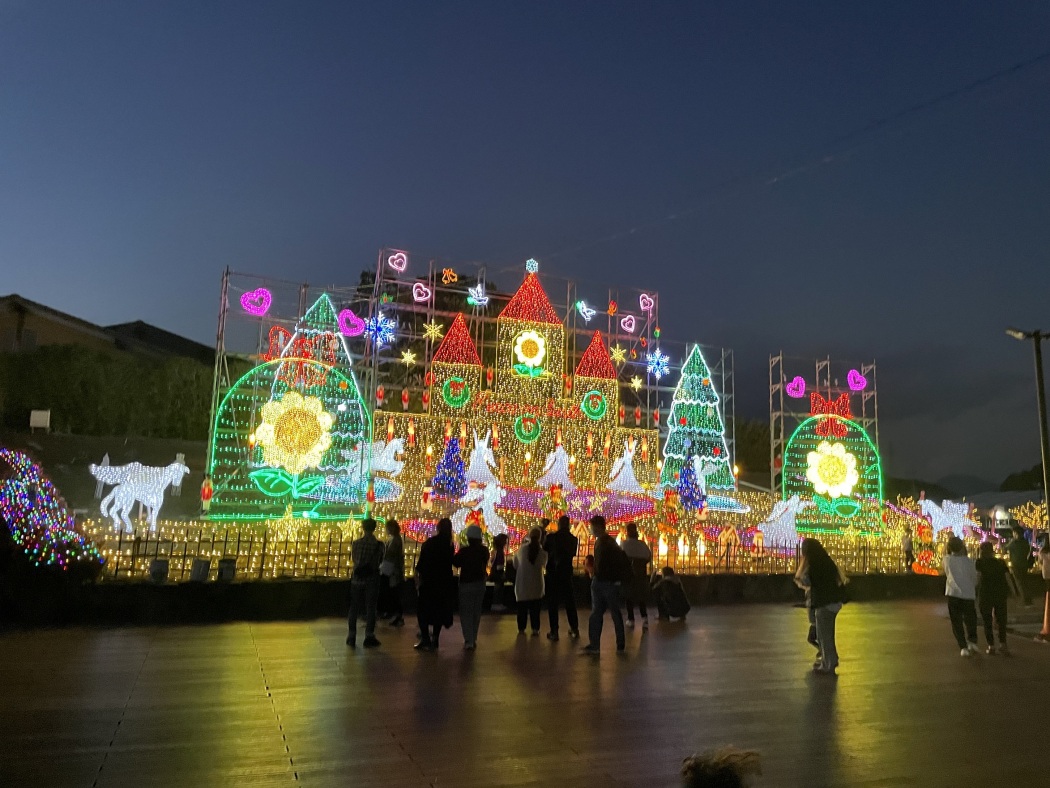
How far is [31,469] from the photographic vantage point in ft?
30.8

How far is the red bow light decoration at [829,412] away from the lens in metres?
28.0

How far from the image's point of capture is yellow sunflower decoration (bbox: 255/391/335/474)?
61.9 ft

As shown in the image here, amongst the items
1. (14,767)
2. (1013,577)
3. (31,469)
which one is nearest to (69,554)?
(31,469)

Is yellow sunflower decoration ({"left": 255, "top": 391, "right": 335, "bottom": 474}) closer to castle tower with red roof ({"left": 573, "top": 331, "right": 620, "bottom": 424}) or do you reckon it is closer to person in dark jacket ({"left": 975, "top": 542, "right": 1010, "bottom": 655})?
castle tower with red roof ({"left": 573, "top": 331, "right": 620, "bottom": 424})

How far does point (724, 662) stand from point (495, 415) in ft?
56.1

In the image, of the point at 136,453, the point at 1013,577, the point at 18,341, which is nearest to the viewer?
the point at 1013,577

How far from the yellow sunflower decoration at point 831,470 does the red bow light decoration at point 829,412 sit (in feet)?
1.83

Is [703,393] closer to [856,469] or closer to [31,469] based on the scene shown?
[856,469]

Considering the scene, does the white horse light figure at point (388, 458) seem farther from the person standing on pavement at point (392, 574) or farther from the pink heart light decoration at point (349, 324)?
the person standing on pavement at point (392, 574)

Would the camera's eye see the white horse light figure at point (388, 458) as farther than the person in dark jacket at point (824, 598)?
Yes

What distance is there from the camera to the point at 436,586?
25.5ft

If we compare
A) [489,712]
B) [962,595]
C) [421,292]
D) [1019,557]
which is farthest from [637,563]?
[421,292]

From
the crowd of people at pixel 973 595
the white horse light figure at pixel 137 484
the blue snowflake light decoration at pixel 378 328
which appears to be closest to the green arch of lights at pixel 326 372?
the blue snowflake light decoration at pixel 378 328

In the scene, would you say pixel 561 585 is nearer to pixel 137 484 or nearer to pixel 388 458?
pixel 137 484
